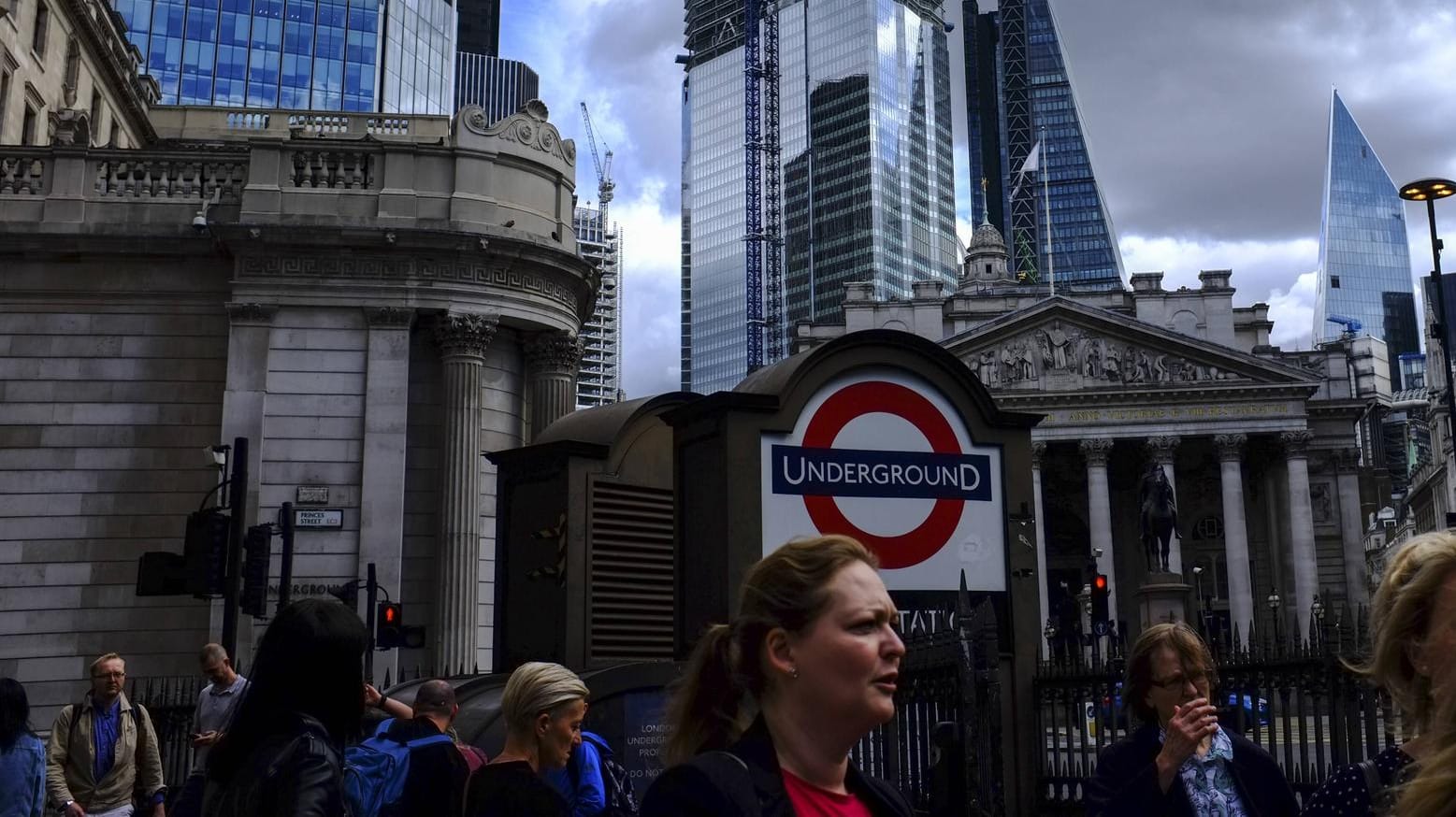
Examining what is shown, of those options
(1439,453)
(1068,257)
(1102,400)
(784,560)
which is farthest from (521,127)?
(1068,257)

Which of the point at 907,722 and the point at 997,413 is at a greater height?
the point at 997,413

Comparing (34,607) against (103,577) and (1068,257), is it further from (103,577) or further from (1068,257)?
(1068,257)

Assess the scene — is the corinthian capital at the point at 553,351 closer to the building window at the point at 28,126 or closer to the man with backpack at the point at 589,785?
the building window at the point at 28,126

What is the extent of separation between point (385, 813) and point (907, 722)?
150 inches

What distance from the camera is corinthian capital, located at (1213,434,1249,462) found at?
62969 millimetres

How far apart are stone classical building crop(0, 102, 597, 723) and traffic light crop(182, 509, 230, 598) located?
31.8ft

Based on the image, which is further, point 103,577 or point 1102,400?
point 1102,400

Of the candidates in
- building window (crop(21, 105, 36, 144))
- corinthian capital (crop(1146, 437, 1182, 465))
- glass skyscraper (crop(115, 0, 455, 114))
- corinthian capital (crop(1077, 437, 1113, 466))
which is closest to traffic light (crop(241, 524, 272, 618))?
building window (crop(21, 105, 36, 144))

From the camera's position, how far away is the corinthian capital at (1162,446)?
208 feet

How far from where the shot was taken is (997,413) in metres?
7.25

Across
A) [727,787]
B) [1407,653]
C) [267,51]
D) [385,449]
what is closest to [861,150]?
[267,51]

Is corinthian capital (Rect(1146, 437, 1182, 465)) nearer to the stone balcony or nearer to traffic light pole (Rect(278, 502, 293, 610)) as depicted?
the stone balcony

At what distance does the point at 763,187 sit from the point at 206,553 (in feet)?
558

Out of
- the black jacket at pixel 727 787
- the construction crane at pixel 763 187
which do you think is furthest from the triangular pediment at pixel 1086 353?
the construction crane at pixel 763 187
